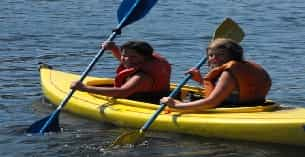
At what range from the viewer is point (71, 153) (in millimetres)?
6766

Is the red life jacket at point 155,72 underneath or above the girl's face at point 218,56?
underneath

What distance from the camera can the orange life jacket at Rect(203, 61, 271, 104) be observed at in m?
6.56

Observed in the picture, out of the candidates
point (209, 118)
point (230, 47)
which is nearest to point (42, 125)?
point (209, 118)

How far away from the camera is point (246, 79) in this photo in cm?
660

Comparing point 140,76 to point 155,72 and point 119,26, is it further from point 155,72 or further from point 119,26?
point 119,26

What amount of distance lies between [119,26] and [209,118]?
1.56 metres

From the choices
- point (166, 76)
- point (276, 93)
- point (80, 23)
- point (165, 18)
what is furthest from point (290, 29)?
point (166, 76)

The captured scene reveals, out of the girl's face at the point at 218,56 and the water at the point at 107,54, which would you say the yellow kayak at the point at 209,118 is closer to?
the water at the point at 107,54

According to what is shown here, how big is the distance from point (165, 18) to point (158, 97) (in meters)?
8.87

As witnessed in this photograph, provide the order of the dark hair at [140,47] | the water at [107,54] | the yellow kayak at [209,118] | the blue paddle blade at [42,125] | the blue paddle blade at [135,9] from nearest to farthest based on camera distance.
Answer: the yellow kayak at [209,118]
the water at [107,54]
the dark hair at [140,47]
the blue paddle blade at [42,125]
the blue paddle blade at [135,9]

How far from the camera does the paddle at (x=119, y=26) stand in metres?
7.41

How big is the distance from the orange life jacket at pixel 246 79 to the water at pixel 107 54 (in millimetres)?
383

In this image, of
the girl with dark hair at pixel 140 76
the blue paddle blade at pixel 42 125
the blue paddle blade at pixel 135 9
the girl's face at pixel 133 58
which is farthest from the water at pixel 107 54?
the blue paddle blade at pixel 135 9

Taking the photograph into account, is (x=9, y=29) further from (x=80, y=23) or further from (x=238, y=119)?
(x=238, y=119)
